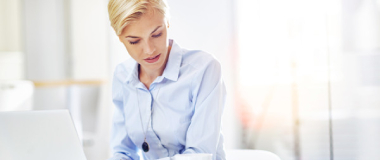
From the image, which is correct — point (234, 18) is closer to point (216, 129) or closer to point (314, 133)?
point (314, 133)

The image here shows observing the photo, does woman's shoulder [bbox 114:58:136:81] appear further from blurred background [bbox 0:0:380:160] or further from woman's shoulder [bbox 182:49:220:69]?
blurred background [bbox 0:0:380:160]

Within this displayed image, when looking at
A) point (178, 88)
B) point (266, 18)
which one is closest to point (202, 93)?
point (178, 88)


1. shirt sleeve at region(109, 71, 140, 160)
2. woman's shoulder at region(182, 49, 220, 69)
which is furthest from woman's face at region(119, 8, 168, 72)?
shirt sleeve at region(109, 71, 140, 160)

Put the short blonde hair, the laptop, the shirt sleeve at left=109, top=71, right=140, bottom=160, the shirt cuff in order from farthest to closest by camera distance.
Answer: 1. the shirt sleeve at left=109, top=71, right=140, bottom=160
2. the shirt cuff
3. the short blonde hair
4. the laptop

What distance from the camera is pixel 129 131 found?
144 cm

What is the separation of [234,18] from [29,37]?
248 centimetres

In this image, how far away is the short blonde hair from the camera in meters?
1.23

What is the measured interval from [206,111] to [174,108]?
0.14 meters

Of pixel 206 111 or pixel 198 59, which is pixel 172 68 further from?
pixel 206 111

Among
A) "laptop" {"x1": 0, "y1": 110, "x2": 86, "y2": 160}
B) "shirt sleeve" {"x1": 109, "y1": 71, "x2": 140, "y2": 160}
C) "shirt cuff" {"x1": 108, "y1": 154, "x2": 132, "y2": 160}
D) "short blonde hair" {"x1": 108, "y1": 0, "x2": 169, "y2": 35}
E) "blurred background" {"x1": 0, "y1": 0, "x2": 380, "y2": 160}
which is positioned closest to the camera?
"laptop" {"x1": 0, "y1": 110, "x2": 86, "y2": 160}

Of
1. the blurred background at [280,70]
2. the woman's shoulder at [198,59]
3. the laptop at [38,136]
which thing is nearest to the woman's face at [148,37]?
the woman's shoulder at [198,59]

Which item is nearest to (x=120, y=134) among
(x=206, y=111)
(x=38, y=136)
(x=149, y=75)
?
(x=149, y=75)

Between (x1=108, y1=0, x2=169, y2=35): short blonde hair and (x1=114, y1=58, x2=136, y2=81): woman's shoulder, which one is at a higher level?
(x1=108, y1=0, x2=169, y2=35): short blonde hair

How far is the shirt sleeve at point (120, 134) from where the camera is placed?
57.0 inches
